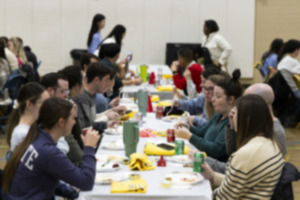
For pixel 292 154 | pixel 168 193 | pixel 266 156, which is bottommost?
pixel 292 154

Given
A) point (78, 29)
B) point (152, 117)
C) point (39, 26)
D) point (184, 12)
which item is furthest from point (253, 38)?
point (152, 117)

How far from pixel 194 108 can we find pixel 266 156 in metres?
2.88

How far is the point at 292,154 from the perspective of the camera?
6.76m

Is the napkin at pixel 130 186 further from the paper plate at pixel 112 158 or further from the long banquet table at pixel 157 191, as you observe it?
the paper plate at pixel 112 158

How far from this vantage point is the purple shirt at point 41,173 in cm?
271

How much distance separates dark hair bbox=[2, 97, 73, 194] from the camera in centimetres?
274

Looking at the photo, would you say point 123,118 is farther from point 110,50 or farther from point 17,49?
point 17,49

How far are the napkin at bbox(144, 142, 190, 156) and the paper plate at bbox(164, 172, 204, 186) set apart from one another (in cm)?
45

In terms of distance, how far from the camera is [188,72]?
6578mm

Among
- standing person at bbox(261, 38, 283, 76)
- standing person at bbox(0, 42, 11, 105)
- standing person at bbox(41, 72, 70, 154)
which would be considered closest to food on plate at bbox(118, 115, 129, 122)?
standing person at bbox(41, 72, 70, 154)

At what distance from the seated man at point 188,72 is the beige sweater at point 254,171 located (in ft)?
11.8

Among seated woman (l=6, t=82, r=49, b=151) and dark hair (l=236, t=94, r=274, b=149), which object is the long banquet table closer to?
dark hair (l=236, t=94, r=274, b=149)

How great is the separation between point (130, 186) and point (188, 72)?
153 inches

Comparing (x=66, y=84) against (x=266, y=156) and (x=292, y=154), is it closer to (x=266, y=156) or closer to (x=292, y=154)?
(x=266, y=156)
